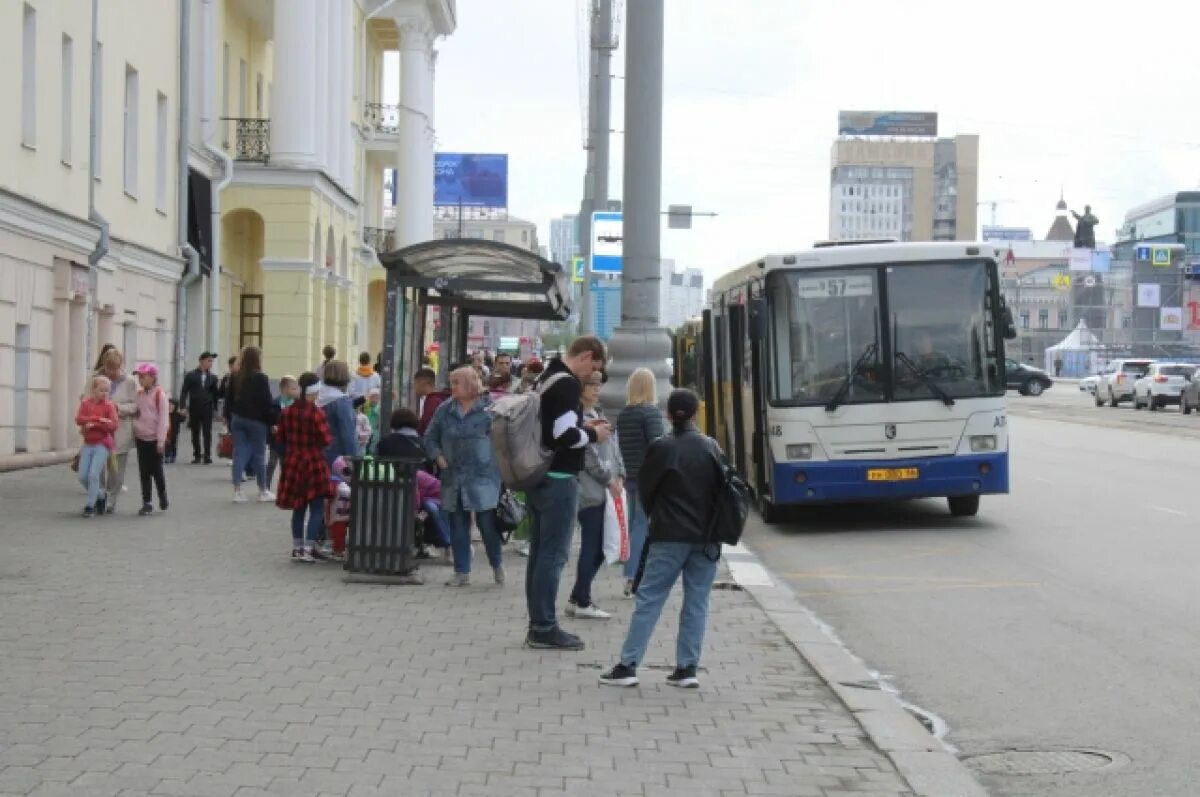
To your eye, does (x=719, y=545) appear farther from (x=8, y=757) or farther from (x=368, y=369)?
(x=368, y=369)

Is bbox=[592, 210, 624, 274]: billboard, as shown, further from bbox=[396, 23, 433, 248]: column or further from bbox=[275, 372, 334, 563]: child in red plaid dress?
bbox=[396, 23, 433, 248]: column

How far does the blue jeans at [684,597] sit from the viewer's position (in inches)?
355

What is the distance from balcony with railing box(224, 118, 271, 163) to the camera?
130 feet

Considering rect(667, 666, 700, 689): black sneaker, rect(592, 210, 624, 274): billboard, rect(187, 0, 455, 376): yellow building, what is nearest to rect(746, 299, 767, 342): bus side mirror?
rect(667, 666, 700, 689): black sneaker

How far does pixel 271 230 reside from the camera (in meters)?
39.4

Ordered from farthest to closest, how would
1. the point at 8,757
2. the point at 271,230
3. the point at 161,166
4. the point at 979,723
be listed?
the point at 271,230 < the point at 161,166 < the point at 979,723 < the point at 8,757

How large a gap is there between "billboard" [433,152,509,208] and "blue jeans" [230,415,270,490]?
79.4m

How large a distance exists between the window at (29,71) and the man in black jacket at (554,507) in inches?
602

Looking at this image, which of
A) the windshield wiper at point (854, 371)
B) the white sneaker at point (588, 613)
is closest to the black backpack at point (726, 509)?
the white sneaker at point (588, 613)

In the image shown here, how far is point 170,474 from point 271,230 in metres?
15.5

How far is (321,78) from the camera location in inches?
1646

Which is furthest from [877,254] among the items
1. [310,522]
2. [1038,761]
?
[1038,761]

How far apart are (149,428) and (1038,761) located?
12161 millimetres

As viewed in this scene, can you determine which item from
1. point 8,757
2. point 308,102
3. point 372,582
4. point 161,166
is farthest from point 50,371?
point 8,757
